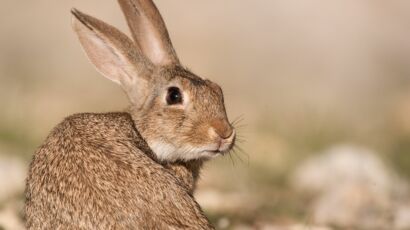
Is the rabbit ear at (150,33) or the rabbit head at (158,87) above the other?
the rabbit ear at (150,33)

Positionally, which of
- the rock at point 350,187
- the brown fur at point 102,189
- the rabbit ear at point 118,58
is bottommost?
the brown fur at point 102,189

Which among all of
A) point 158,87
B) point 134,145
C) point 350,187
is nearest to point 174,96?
point 158,87

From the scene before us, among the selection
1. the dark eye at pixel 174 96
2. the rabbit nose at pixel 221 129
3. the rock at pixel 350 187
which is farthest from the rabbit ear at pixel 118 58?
the rock at pixel 350 187

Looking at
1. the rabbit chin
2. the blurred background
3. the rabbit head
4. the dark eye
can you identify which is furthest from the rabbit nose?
the blurred background

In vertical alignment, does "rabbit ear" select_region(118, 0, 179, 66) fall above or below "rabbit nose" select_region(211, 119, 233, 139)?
above

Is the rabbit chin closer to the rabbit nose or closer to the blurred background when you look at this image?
the rabbit nose

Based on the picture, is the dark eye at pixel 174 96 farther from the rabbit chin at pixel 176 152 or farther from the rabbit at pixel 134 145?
the rabbit chin at pixel 176 152

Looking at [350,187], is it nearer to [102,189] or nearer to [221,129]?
[221,129]
